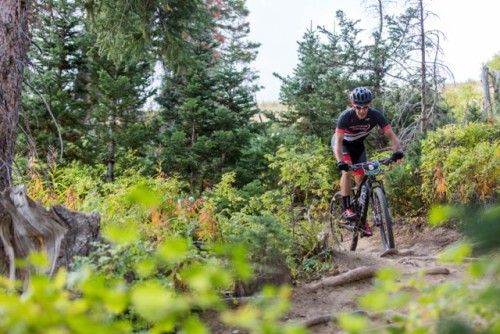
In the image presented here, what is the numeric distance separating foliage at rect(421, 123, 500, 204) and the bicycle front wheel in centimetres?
175

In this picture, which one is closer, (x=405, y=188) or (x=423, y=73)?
(x=405, y=188)

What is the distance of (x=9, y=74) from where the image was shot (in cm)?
514

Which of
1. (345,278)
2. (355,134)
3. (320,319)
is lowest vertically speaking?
(320,319)

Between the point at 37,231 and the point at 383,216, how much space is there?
4258mm

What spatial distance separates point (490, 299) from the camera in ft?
4.60

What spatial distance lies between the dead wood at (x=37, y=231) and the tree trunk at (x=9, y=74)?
1.15m

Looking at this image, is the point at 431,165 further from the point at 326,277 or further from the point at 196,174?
the point at 196,174

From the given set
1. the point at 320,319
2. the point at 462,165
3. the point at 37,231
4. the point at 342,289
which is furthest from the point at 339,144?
the point at 37,231

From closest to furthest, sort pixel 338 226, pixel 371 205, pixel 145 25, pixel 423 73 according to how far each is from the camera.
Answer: pixel 371 205 → pixel 338 226 → pixel 145 25 → pixel 423 73

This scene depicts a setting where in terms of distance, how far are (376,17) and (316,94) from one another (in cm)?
318

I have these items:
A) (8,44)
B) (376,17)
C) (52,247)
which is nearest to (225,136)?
(376,17)

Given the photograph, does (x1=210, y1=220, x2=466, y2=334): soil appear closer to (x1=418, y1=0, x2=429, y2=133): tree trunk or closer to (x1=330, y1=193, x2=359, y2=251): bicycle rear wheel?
(x1=330, y1=193, x2=359, y2=251): bicycle rear wheel

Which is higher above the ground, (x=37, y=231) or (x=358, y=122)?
(x=358, y=122)

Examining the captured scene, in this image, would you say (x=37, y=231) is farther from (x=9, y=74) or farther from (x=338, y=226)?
(x=338, y=226)
